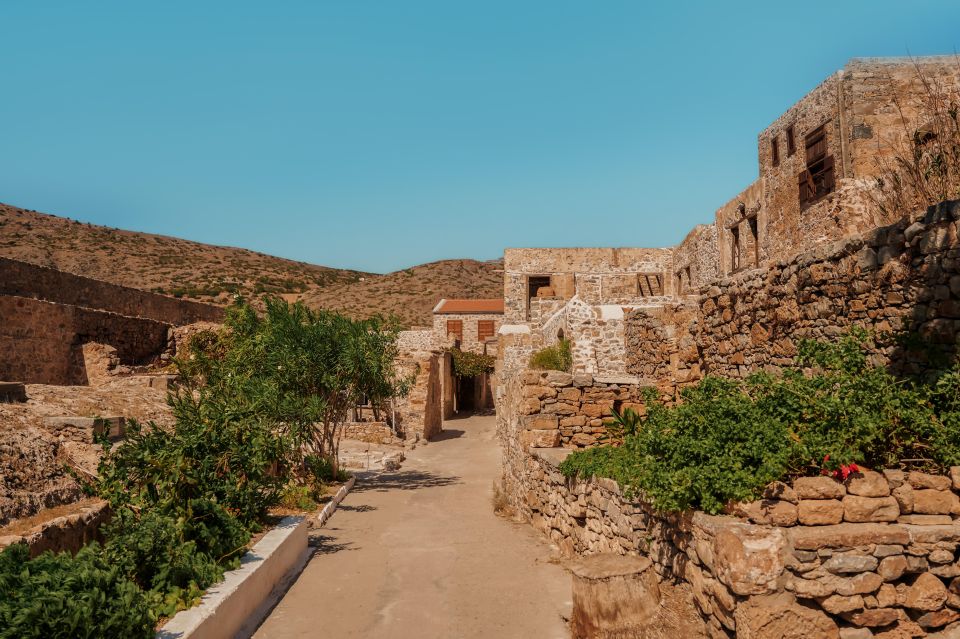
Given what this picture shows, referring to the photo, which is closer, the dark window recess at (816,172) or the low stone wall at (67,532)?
the low stone wall at (67,532)

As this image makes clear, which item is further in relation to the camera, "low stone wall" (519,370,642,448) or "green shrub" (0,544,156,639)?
"low stone wall" (519,370,642,448)

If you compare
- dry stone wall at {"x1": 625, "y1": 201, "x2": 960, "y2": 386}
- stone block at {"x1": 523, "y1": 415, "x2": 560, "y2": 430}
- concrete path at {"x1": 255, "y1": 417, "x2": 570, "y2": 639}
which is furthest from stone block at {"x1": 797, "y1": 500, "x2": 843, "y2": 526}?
stone block at {"x1": 523, "y1": 415, "x2": 560, "y2": 430}

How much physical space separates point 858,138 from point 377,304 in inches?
2022

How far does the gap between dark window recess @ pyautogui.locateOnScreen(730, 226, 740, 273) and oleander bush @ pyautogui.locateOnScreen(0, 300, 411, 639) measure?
1277cm

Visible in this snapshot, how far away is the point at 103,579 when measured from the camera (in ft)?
13.9

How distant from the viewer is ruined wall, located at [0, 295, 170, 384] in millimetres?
14219

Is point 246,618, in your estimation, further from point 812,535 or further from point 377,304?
point 377,304

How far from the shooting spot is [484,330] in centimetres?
4362

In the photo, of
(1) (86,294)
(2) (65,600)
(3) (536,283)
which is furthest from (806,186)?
(1) (86,294)

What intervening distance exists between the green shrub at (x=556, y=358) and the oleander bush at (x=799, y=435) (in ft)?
37.0

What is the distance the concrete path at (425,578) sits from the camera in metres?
6.38

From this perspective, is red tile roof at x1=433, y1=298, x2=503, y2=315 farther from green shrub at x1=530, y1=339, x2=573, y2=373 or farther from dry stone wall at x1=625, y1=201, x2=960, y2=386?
dry stone wall at x1=625, y1=201, x2=960, y2=386

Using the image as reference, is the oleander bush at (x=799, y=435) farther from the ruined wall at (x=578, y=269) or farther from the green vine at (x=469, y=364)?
the green vine at (x=469, y=364)

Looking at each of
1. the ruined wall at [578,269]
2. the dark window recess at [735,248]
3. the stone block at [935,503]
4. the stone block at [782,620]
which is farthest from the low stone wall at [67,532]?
the ruined wall at [578,269]
